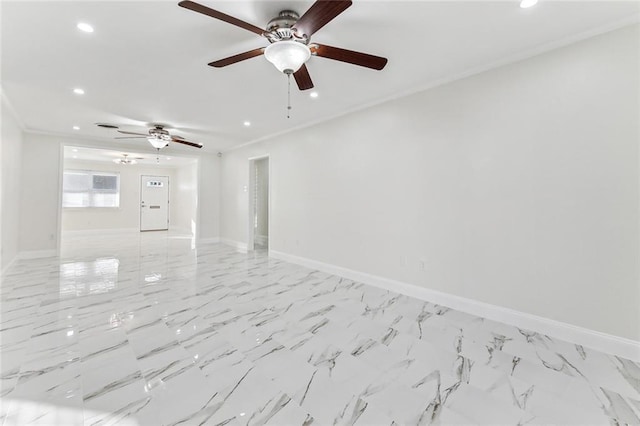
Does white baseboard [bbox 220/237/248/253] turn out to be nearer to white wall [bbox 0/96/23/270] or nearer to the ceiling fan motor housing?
white wall [bbox 0/96/23/270]

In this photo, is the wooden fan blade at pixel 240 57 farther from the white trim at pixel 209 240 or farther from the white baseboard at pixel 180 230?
the white baseboard at pixel 180 230

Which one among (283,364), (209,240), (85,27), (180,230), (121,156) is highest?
(121,156)

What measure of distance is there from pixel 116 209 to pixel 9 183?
5.75 metres

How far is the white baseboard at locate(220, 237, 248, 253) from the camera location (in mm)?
6788

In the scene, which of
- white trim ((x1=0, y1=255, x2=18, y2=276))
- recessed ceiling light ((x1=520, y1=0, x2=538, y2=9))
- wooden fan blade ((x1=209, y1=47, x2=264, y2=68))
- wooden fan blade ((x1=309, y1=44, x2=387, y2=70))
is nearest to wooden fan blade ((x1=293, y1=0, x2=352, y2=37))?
wooden fan blade ((x1=309, y1=44, x2=387, y2=70))

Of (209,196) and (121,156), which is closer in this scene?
(209,196)

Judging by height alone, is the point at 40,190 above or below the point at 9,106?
below

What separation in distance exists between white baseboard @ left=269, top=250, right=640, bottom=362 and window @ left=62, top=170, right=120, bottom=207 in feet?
32.4

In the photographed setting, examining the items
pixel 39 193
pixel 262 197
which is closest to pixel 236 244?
pixel 262 197

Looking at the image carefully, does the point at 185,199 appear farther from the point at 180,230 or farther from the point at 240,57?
the point at 240,57

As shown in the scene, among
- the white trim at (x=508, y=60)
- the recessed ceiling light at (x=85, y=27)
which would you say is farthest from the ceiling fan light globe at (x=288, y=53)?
the white trim at (x=508, y=60)

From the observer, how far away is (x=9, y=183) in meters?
4.52

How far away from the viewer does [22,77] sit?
3.19 metres

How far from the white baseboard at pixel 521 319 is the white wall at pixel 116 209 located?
9612 millimetres
